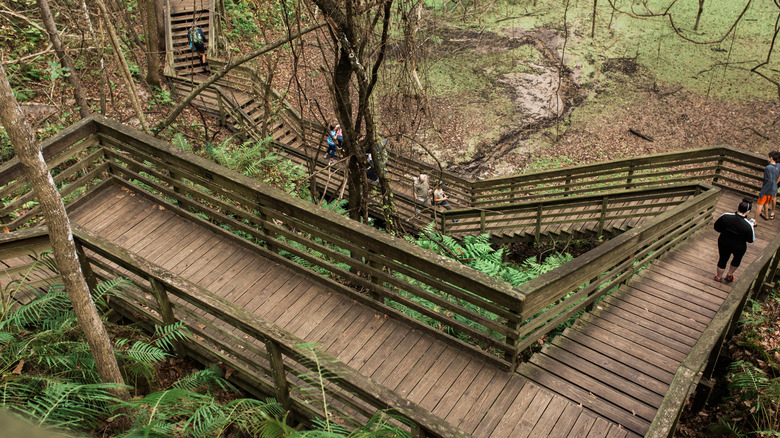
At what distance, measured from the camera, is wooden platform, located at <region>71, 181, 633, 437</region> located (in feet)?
16.3

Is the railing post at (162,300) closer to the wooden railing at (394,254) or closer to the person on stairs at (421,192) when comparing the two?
the wooden railing at (394,254)

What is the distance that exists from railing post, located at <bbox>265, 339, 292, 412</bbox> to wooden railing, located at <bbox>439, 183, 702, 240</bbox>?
6.16 m

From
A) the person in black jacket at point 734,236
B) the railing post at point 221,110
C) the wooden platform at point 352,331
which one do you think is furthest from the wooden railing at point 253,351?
the railing post at point 221,110

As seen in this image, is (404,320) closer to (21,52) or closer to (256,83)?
(256,83)

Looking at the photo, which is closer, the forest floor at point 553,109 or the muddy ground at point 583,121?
the forest floor at point 553,109

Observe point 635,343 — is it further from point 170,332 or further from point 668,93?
point 668,93

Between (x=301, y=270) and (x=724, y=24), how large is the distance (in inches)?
956

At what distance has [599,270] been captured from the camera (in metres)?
6.07

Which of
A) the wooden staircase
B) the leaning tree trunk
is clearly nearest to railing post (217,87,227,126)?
the wooden staircase

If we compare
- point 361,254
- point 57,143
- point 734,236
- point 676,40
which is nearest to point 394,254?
point 361,254

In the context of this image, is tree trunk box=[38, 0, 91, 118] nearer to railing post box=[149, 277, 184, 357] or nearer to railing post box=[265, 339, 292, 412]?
railing post box=[149, 277, 184, 357]

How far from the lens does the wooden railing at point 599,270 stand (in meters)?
5.27

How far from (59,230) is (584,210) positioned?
9.82 meters

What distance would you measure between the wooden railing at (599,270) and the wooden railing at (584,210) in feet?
2.67
